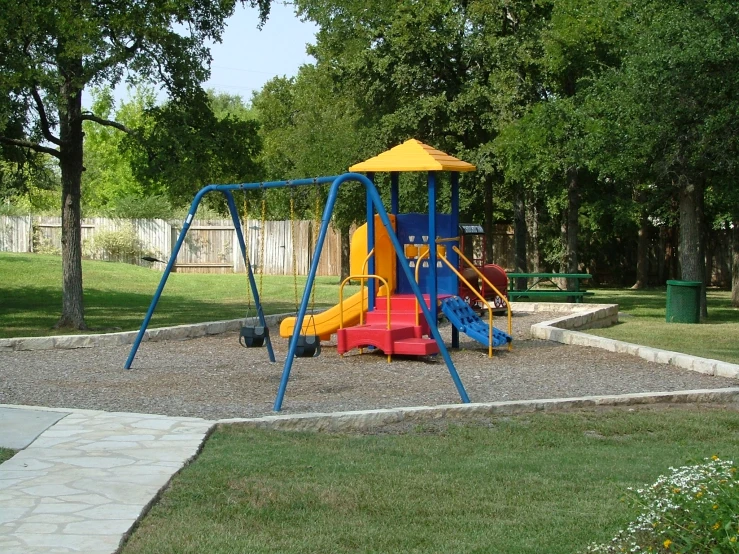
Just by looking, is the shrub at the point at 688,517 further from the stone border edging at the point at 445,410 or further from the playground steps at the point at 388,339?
the playground steps at the point at 388,339

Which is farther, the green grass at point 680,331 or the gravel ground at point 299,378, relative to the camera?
the green grass at point 680,331

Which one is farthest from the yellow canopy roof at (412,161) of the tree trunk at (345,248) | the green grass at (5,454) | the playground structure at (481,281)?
the tree trunk at (345,248)

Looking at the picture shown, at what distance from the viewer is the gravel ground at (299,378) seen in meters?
9.41

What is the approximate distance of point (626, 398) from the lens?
30.8ft

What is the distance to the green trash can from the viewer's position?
18656 millimetres

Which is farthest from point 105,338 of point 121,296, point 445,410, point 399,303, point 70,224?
point 121,296

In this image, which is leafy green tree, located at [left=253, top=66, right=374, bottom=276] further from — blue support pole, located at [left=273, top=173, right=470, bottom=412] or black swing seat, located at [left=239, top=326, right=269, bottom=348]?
blue support pole, located at [left=273, top=173, right=470, bottom=412]

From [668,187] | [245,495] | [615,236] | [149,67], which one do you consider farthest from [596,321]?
[615,236]

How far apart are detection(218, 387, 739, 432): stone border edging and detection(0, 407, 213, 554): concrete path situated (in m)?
0.66

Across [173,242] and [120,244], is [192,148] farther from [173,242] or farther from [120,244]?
[120,244]

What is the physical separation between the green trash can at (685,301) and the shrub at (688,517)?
14.4 metres

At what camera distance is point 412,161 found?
13.4 metres

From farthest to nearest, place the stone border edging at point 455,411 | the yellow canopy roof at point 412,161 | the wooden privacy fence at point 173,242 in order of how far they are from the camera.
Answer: the wooden privacy fence at point 173,242 → the yellow canopy roof at point 412,161 → the stone border edging at point 455,411

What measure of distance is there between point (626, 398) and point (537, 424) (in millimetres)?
1427
